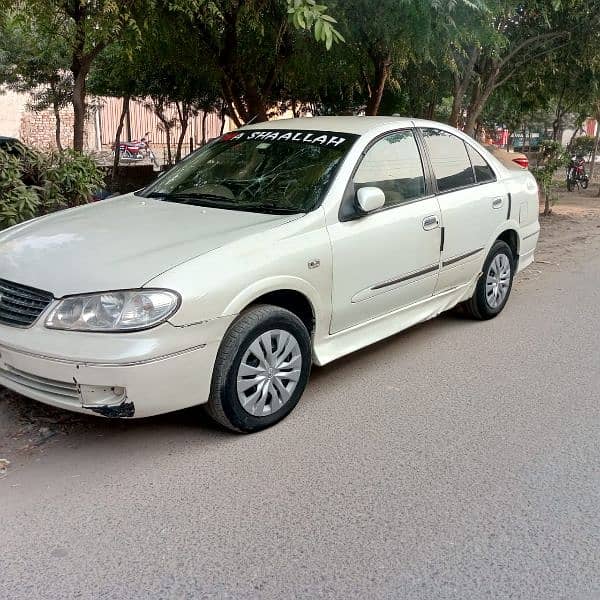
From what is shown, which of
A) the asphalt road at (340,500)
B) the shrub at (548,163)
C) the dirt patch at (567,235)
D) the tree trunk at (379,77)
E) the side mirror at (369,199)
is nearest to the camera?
the asphalt road at (340,500)

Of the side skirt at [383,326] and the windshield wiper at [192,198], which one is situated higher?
the windshield wiper at [192,198]

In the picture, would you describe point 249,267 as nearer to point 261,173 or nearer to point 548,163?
point 261,173

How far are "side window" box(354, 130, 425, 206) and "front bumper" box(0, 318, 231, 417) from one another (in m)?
1.64

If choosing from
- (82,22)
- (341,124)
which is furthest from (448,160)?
(82,22)

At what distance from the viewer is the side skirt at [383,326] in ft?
14.2

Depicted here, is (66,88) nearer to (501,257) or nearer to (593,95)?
(593,95)

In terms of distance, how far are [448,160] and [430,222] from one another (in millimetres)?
742

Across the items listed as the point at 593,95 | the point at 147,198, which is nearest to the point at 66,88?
the point at 593,95

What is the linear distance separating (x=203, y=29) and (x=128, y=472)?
25.3 ft

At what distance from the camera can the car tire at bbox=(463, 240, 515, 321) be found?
19.4ft

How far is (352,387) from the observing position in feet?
15.3

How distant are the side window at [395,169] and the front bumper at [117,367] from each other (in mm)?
1640

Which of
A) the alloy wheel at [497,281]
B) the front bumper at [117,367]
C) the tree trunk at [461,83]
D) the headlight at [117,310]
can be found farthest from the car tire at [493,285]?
the tree trunk at [461,83]

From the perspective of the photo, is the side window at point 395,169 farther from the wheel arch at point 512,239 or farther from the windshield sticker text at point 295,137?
the wheel arch at point 512,239
